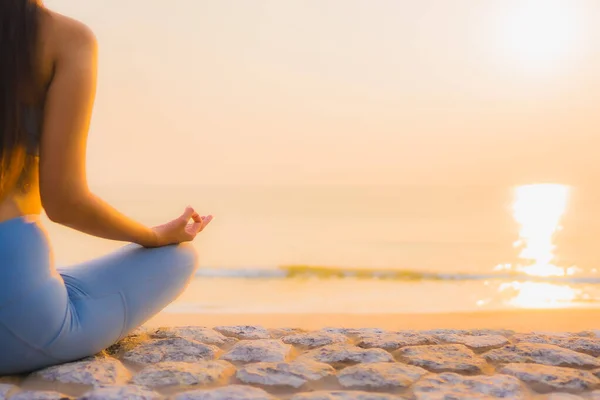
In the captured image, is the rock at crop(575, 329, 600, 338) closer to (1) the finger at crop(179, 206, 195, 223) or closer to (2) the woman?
(1) the finger at crop(179, 206, 195, 223)

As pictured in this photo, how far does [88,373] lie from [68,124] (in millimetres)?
948

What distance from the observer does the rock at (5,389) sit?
6.54ft

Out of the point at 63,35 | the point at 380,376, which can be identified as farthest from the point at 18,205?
the point at 380,376

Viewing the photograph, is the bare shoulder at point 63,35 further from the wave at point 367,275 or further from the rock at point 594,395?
the wave at point 367,275

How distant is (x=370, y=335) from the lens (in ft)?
9.81

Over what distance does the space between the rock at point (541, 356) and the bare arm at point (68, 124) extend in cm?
182

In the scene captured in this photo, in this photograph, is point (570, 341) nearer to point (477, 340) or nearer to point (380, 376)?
point (477, 340)

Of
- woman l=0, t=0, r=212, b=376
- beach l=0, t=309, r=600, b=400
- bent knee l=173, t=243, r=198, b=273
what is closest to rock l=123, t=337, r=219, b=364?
beach l=0, t=309, r=600, b=400

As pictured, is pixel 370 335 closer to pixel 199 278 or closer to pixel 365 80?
pixel 199 278

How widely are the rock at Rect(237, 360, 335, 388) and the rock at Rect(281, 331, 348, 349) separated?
0.39 metres

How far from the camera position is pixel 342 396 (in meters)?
1.99

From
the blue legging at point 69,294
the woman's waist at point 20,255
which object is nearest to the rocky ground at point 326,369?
the blue legging at point 69,294

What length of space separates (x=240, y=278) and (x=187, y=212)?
645 cm

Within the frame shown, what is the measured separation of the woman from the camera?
186cm
